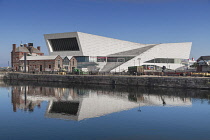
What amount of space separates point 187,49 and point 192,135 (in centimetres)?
11867

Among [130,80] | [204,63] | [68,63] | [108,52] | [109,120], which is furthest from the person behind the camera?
[108,52]

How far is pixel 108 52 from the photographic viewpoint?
13138 cm

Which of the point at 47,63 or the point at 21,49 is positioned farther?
the point at 21,49

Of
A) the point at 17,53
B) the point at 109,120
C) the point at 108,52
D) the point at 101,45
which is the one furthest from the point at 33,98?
the point at 17,53

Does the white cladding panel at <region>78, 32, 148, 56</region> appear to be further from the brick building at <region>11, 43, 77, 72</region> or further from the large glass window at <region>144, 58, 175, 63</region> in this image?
the large glass window at <region>144, 58, 175, 63</region>

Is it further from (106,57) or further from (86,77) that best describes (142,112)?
(106,57)

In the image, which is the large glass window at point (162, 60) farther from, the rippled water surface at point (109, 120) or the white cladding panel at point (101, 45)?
the rippled water surface at point (109, 120)

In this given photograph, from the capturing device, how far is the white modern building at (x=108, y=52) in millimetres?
117688

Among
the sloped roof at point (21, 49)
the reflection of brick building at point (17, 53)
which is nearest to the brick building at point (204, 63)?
the reflection of brick building at point (17, 53)

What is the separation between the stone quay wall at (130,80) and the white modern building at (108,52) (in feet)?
88.2

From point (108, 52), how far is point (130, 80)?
58.2 metres

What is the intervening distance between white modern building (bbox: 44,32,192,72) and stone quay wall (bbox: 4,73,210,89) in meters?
26.9

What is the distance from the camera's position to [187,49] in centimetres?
13712

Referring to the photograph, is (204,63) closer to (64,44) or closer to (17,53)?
(64,44)
